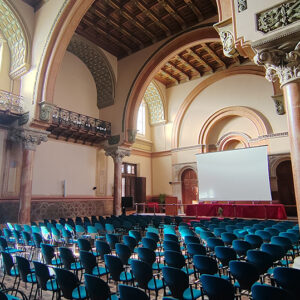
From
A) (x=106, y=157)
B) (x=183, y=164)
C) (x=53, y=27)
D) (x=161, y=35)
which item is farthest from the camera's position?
(x=183, y=164)

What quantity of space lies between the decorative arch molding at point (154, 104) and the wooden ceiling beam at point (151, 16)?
5.40m

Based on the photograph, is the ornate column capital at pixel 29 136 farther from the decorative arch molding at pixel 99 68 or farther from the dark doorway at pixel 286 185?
the dark doorway at pixel 286 185

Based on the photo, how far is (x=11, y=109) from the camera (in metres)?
10.3

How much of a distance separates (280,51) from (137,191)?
14119mm

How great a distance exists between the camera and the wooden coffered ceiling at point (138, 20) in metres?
11.3

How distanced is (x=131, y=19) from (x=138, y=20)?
1.29ft

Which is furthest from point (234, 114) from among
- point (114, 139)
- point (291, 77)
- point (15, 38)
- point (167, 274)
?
point (167, 274)

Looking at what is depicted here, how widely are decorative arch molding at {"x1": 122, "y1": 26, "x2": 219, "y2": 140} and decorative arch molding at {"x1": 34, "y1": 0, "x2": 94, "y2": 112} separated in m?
4.53

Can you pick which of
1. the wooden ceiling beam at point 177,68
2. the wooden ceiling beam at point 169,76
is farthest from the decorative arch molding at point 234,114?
the wooden ceiling beam at point 169,76

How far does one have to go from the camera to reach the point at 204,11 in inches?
469

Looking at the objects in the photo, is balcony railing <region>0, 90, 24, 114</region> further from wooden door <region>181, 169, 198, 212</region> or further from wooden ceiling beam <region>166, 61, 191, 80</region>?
wooden door <region>181, 169, 198, 212</region>

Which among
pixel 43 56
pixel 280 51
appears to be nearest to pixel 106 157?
pixel 43 56

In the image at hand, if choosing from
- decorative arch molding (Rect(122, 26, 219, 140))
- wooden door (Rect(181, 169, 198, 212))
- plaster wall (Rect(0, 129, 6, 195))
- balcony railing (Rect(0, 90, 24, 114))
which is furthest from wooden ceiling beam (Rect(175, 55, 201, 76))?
plaster wall (Rect(0, 129, 6, 195))

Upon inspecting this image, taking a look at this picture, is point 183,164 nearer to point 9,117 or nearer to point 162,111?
point 162,111
